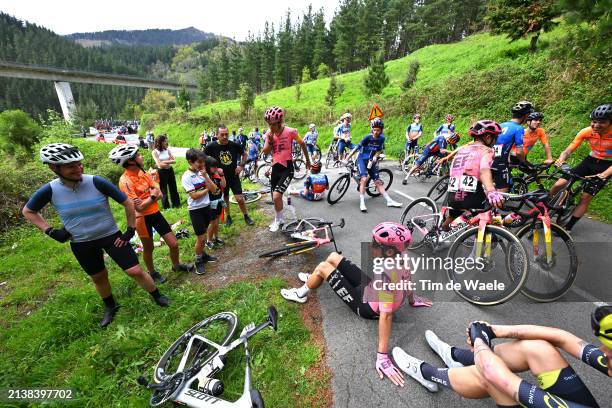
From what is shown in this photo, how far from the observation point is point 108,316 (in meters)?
4.02

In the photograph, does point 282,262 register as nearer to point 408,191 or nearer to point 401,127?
point 408,191

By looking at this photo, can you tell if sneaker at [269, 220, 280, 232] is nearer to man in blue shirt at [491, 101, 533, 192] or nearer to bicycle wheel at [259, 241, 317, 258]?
bicycle wheel at [259, 241, 317, 258]

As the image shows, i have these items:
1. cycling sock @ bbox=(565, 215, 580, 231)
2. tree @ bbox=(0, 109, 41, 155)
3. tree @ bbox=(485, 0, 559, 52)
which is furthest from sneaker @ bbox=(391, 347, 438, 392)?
tree @ bbox=(0, 109, 41, 155)

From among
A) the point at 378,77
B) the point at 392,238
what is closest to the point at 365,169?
the point at 392,238

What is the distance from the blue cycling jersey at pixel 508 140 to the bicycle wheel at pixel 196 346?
5.47 metres

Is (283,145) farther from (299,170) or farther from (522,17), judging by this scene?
(522,17)

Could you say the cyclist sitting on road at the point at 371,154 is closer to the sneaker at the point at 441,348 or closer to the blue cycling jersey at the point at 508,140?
the blue cycling jersey at the point at 508,140

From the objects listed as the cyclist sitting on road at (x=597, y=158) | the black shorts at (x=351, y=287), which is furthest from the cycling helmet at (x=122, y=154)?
the cyclist sitting on road at (x=597, y=158)

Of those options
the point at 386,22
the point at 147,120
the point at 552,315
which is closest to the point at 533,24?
the point at 552,315

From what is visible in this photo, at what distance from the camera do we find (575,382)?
6.23ft

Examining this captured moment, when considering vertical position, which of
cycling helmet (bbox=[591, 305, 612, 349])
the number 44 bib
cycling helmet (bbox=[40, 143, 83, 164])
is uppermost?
cycling helmet (bbox=[40, 143, 83, 164])

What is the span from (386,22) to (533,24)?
49.6 metres

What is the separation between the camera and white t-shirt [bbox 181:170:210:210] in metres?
4.73

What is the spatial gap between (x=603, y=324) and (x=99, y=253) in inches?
203
